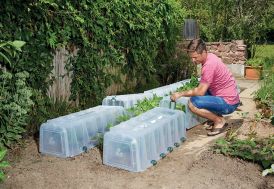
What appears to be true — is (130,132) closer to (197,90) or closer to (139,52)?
(197,90)

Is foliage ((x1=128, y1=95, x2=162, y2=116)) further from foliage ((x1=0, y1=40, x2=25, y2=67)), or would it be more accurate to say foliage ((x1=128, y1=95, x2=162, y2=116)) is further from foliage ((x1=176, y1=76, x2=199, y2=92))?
foliage ((x1=0, y1=40, x2=25, y2=67))

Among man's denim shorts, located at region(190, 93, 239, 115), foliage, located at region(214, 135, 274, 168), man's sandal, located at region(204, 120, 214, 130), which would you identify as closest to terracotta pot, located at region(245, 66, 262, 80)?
man's sandal, located at region(204, 120, 214, 130)

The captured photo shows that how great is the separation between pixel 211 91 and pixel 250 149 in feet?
4.55

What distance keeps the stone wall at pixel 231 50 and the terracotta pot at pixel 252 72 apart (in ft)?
2.44

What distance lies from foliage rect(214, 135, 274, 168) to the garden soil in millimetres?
83

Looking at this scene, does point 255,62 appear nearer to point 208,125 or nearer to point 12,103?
point 208,125

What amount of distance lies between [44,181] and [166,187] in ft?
4.52

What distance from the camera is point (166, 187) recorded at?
4.26 meters

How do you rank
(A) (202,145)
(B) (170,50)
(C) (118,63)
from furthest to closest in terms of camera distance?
(B) (170,50), (C) (118,63), (A) (202,145)

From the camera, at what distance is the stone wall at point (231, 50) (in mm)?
14341

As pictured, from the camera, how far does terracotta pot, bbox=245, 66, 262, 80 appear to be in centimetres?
1333

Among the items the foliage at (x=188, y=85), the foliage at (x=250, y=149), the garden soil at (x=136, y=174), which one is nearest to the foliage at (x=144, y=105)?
the garden soil at (x=136, y=174)

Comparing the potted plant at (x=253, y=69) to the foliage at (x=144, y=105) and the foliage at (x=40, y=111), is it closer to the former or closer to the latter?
the foliage at (x=144, y=105)

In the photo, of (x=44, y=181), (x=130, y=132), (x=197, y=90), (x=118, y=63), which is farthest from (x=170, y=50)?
(x=44, y=181)
